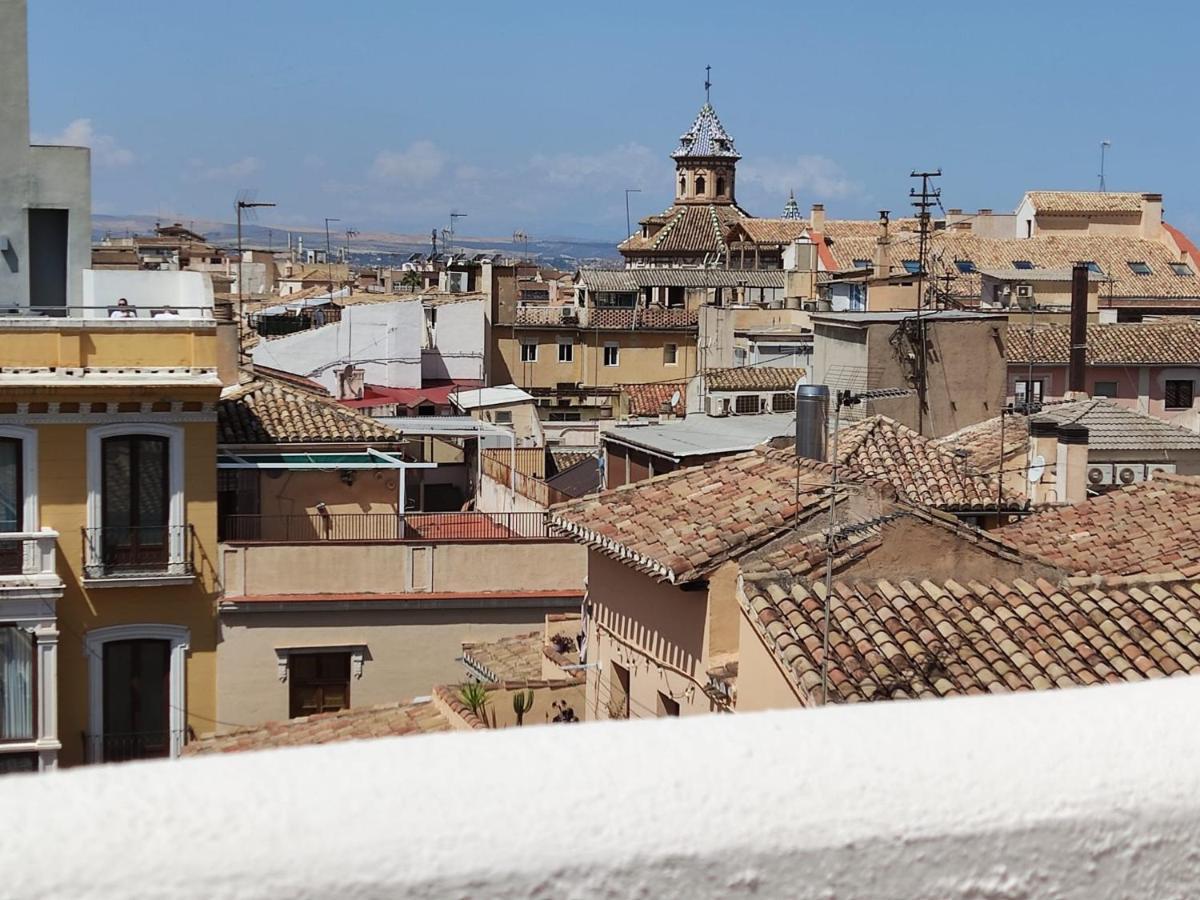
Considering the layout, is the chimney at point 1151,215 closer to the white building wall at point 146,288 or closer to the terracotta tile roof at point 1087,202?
the terracotta tile roof at point 1087,202

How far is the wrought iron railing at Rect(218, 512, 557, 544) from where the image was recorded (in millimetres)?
22119

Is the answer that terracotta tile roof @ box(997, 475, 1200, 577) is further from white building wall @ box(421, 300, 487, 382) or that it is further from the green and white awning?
white building wall @ box(421, 300, 487, 382)

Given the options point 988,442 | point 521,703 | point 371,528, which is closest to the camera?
point 521,703

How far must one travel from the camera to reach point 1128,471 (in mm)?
24953

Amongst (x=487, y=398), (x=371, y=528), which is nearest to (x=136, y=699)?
(x=371, y=528)

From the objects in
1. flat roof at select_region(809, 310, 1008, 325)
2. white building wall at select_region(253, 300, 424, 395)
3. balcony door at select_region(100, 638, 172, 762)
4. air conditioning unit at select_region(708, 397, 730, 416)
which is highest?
flat roof at select_region(809, 310, 1008, 325)

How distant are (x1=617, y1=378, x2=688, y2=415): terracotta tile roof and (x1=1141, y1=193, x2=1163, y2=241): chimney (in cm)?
2412

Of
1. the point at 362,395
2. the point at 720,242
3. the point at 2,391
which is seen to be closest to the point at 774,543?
the point at 2,391

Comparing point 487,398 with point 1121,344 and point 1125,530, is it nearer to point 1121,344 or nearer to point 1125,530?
point 1121,344

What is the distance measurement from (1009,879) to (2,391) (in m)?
19.3

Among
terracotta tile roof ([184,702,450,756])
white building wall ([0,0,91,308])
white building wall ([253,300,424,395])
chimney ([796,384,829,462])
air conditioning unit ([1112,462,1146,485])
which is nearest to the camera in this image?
terracotta tile roof ([184,702,450,756])

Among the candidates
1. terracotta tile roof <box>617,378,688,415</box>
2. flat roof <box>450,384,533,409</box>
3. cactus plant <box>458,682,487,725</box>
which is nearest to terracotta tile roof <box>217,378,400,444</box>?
cactus plant <box>458,682,487,725</box>

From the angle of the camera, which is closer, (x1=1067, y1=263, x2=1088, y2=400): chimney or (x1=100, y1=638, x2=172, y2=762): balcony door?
(x1=100, y1=638, x2=172, y2=762): balcony door

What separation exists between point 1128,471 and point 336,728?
1391cm
